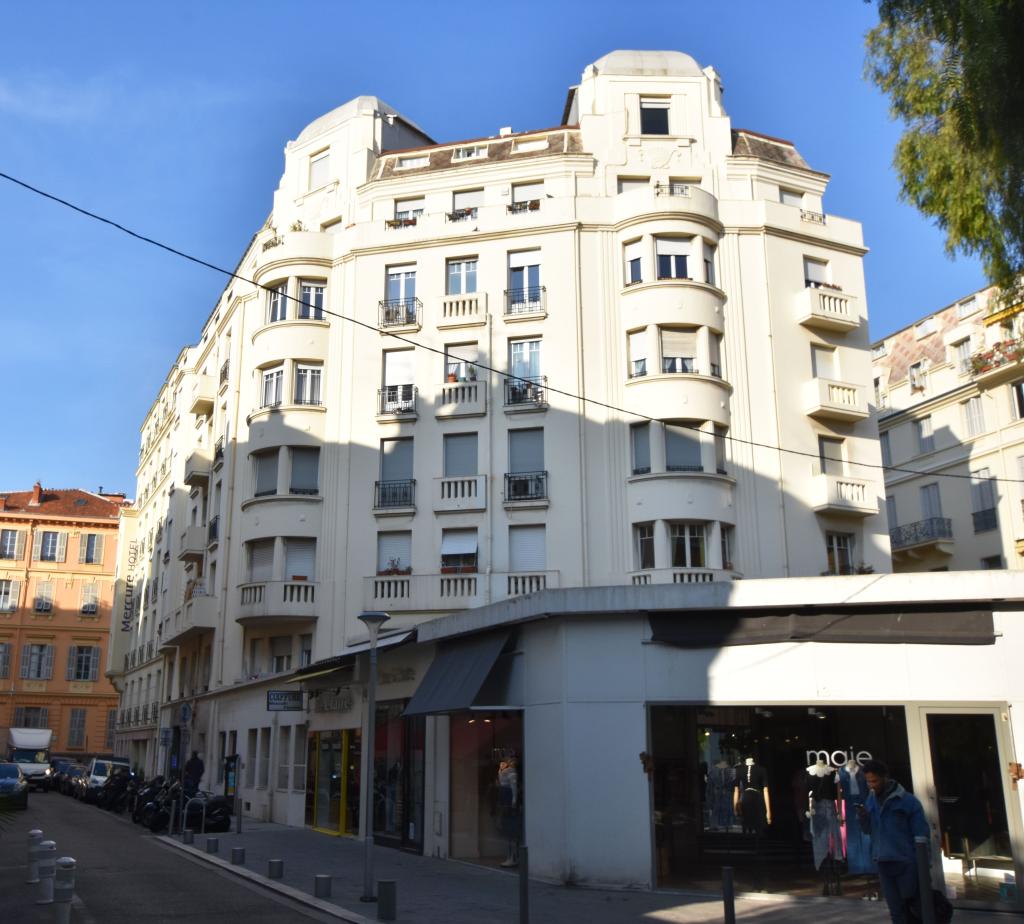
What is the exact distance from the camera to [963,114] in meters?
12.1

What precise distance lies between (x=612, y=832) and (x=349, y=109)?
27.1 meters

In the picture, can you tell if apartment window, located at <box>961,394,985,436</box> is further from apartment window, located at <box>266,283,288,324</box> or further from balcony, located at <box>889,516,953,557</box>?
apartment window, located at <box>266,283,288,324</box>

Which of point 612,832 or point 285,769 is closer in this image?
point 612,832

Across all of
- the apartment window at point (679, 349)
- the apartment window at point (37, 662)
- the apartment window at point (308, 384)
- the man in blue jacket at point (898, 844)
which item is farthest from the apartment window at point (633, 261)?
the apartment window at point (37, 662)

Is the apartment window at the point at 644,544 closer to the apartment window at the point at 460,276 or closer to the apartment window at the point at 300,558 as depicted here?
the apartment window at the point at 460,276

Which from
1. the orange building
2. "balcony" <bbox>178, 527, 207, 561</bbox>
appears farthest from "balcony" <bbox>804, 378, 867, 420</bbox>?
the orange building

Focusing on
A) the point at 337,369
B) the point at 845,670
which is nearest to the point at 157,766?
the point at 337,369

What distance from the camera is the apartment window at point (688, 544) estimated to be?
91.4 ft

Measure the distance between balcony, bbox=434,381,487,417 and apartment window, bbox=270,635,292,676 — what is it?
8192 mm

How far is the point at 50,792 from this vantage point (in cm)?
4997

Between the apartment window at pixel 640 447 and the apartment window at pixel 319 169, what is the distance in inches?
543

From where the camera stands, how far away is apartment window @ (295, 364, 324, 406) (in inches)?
1282

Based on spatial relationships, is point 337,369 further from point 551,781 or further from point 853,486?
point 551,781

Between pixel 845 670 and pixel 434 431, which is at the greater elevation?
pixel 434 431
